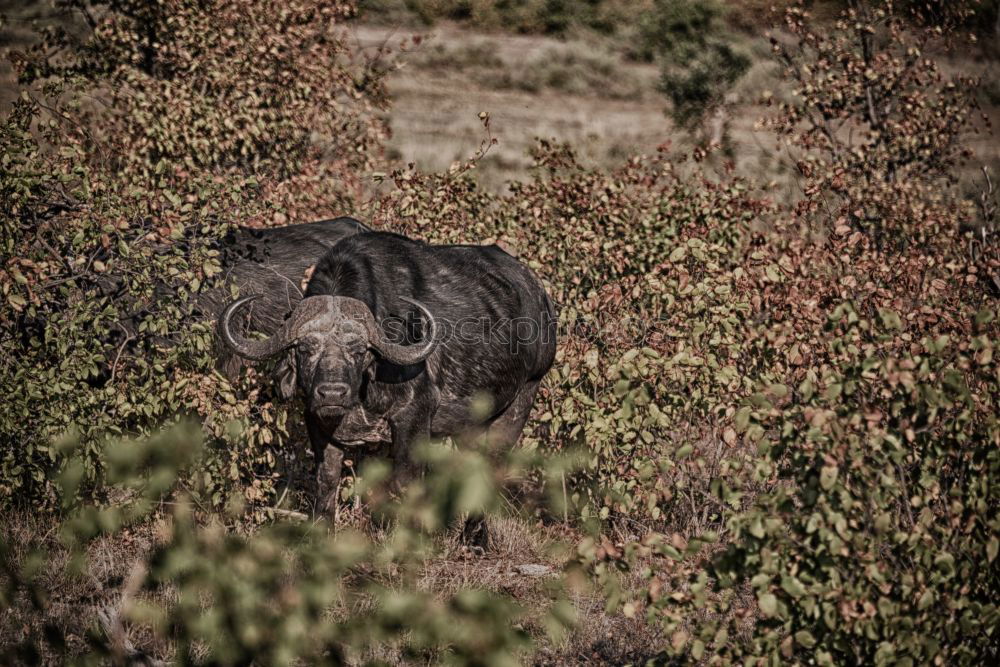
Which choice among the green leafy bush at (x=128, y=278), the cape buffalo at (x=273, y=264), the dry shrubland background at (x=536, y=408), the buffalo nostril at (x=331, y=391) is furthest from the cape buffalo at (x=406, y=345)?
the cape buffalo at (x=273, y=264)

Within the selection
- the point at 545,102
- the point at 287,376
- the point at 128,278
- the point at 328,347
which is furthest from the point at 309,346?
the point at 545,102

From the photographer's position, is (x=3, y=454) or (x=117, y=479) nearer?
(x=117, y=479)

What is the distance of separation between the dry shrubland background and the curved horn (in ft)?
2.64

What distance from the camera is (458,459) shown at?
1.96m

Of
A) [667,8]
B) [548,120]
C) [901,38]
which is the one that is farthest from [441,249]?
[667,8]

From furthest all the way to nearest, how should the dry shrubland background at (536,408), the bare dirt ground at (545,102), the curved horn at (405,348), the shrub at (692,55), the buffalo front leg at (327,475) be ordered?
the bare dirt ground at (545,102) < the shrub at (692,55) < the buffalo front leg at (327,475) < the curved horn at (405,348) < the dry shrubland background at (536,408)

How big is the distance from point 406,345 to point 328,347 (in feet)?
1.92

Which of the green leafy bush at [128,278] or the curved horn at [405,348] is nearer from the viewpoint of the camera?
the green leafy bush at [128,278]

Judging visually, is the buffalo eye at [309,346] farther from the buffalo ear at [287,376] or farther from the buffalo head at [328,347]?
the buffalo ear at [287,376]

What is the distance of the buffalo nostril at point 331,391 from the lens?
16.8 feet

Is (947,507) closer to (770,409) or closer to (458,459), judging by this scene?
(770,409)

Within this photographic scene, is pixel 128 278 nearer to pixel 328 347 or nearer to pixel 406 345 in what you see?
pixel 328 347

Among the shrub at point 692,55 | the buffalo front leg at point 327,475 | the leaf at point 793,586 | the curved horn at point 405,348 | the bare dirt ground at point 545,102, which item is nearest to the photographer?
the leaf at point 793,586

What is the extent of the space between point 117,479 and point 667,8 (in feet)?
101
